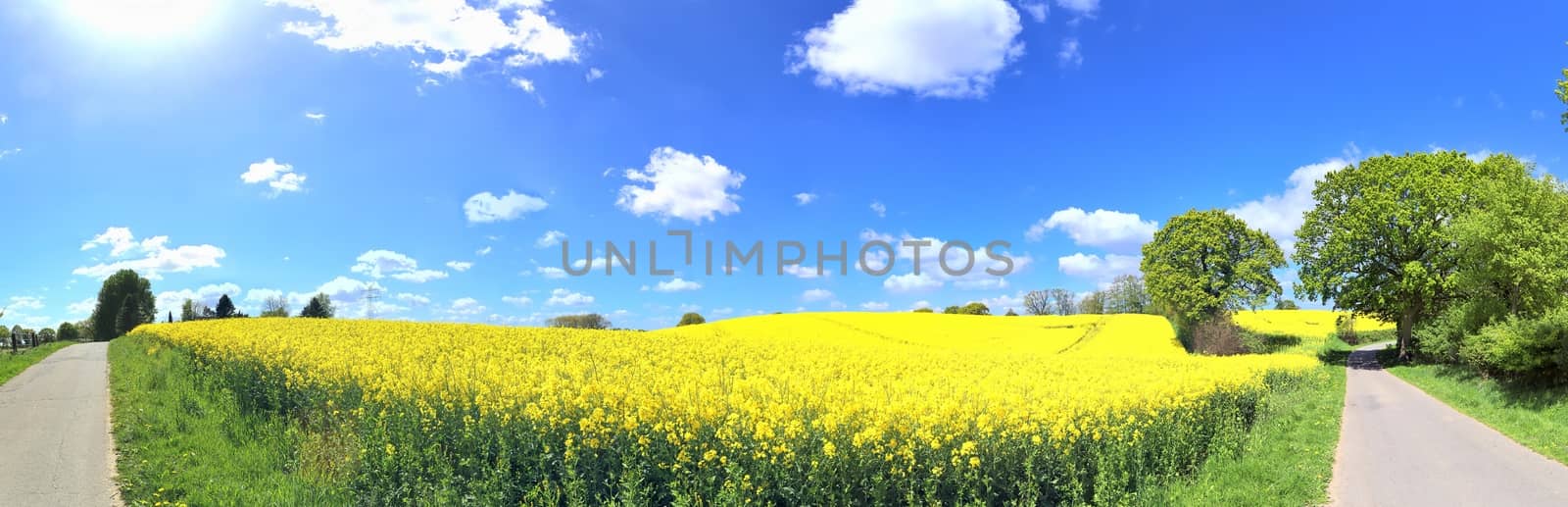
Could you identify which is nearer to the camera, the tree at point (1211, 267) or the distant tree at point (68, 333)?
the tree at point (1211, 267)

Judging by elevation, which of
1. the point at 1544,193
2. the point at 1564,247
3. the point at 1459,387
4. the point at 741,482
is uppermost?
the point at 1544,193

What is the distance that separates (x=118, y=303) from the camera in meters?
82.0

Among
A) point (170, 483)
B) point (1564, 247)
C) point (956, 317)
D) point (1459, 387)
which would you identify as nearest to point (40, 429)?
point (170, 483)

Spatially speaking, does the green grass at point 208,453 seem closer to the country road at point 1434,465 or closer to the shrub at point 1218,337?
the country road at point 1434,465

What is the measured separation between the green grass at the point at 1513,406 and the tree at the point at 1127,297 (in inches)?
2476

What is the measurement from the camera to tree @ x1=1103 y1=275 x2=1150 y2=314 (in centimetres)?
8581

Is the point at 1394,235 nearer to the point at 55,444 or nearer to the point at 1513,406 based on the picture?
the point at 1513,406

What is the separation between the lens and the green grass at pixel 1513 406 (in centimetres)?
1308

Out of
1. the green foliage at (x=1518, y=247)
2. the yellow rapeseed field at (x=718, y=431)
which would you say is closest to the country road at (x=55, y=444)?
the yellow rapeseed field at (x=718, y=431)

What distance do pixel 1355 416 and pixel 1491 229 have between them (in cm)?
1271

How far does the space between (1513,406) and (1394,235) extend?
18.8 meters

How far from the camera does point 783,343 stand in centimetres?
2094

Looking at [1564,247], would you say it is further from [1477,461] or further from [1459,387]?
[1477,461]

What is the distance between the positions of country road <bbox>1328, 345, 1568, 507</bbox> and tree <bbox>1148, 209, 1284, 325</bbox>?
2577 centimetres
